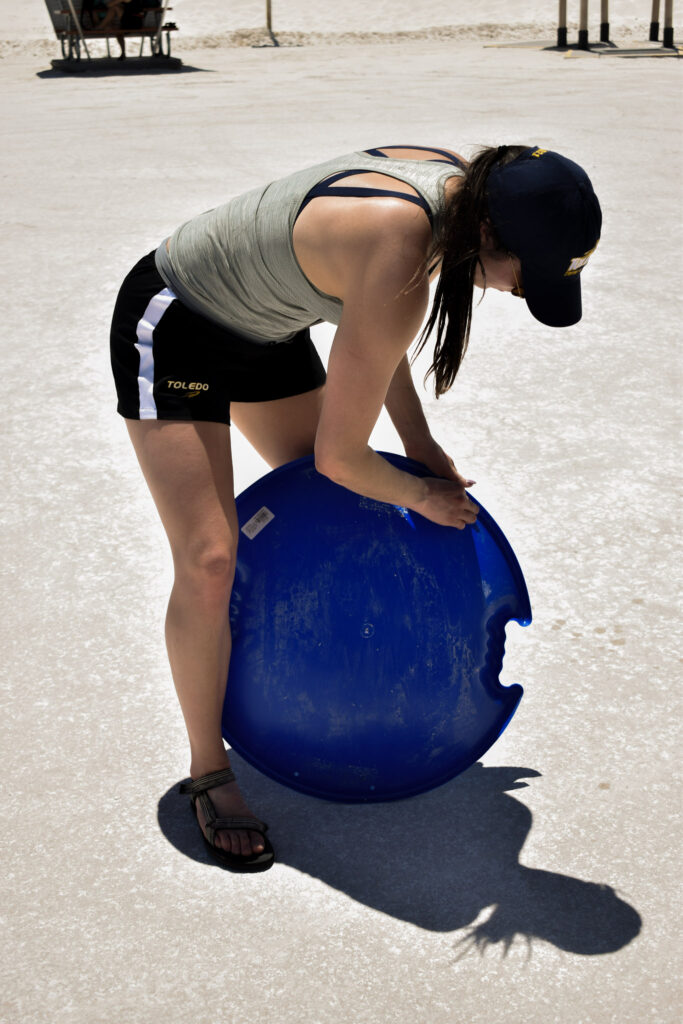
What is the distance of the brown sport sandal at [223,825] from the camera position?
2.51 metres

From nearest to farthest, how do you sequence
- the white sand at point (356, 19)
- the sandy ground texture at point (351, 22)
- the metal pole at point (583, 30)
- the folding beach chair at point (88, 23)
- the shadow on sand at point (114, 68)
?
1. the shadow on sand at point (114, 68)
2. the folding beach chair at point (88, 23)
3. the metal pole at point (583, 30)
4. the sandy ground texture at point (351, 22)
5. the white sand at point (356, 19)

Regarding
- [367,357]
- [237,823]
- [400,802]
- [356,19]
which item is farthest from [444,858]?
[356,19]

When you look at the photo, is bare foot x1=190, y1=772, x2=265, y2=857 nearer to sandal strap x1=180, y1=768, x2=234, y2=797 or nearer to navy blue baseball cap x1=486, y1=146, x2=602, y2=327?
sandal strap x1=180, y1=768, x2=234, y2=797

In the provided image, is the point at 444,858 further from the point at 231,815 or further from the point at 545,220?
the point at 545,220

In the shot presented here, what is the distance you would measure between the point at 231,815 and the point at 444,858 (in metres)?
0.48

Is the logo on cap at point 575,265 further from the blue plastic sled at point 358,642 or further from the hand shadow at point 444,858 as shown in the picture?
the hand shadow at point 444,858

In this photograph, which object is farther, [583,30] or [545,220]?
[583,30]

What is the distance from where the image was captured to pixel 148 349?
95.3 inches

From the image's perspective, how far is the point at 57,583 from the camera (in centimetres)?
363

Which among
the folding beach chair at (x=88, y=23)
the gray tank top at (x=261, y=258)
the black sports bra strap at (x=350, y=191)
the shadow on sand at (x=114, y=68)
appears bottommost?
the shadow on sand at (x=114, y=68)

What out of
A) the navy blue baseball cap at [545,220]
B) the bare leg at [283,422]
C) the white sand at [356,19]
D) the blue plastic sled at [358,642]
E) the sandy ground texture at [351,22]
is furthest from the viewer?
the white sand at [356,19]

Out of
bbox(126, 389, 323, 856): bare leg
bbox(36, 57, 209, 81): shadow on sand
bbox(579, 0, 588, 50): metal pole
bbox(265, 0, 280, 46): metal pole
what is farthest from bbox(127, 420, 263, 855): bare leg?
bbox(265, 0, 280, 46): metal pole

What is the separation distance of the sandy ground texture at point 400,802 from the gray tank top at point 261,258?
114 centimetres

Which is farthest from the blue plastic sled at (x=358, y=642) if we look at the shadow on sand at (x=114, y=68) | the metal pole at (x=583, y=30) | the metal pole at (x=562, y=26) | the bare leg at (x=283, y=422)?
the metal pole at (x=562, y=26)
